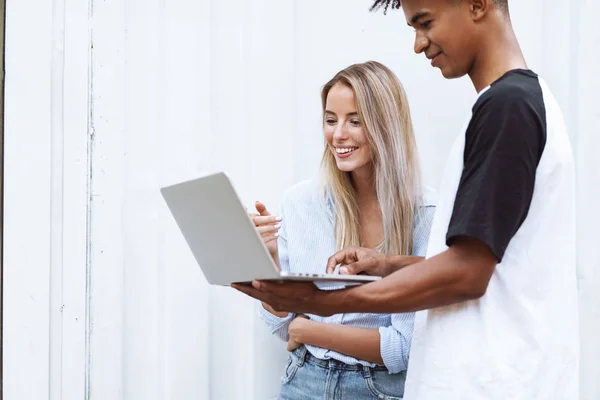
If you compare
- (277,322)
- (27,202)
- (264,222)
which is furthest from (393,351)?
(27,202)

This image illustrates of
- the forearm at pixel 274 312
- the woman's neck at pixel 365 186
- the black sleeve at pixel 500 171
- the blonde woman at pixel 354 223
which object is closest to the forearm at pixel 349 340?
the blonde woman at pixel 354 223

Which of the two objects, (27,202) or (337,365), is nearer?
(337,365)

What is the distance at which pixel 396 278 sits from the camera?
5.71ft

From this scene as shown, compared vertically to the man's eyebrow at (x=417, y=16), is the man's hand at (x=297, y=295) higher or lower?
lower

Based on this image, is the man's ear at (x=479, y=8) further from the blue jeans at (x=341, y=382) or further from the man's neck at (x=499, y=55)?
the blue jeans at (x=341, y=382)

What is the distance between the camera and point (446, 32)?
182 centimetres

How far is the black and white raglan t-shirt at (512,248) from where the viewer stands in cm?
163

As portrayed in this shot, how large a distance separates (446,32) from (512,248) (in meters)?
0.47

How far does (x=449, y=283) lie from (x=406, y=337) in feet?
2.34

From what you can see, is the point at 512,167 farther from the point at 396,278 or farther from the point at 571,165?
the point at 396,278

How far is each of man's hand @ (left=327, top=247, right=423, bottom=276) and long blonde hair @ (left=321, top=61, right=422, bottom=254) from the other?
0.29m

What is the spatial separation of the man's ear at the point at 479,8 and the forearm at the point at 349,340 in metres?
0.94

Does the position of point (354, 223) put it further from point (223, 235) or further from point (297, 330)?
point (223, 235)

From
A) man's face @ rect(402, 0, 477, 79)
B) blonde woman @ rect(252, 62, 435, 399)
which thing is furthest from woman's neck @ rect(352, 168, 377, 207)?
man's face @ rect(402, 0, 477, 79)
